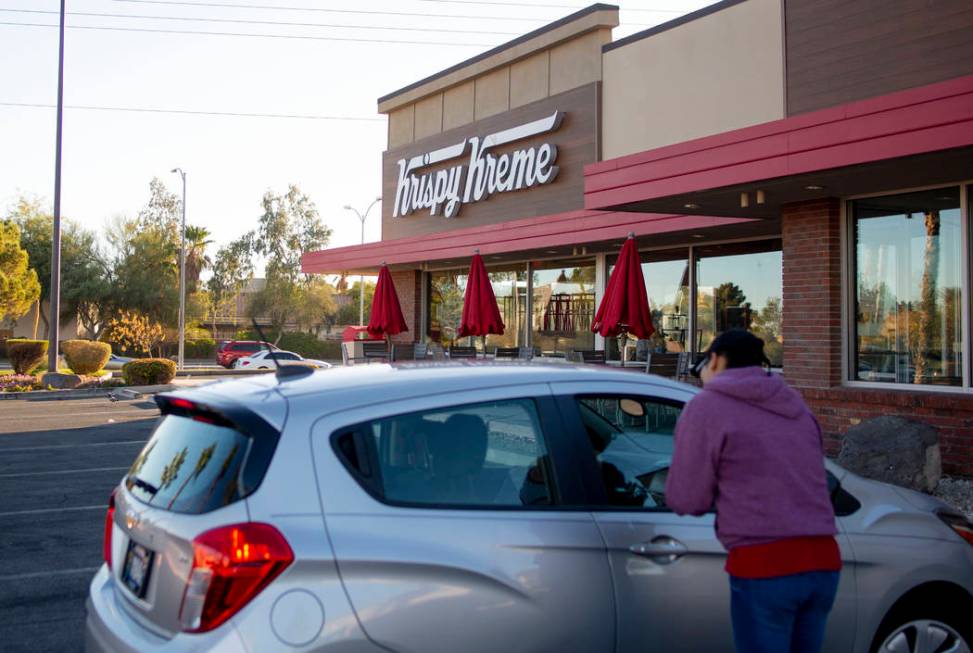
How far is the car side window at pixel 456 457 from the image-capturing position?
304 centimetres

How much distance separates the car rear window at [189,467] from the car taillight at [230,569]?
14 cm

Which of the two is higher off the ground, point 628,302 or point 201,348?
point 628,302

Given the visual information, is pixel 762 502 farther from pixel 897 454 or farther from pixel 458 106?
pixel 458 106

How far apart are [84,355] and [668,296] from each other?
20268 millimetres

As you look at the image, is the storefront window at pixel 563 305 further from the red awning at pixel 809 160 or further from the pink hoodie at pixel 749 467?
the pink hoodie at pixel 749 467

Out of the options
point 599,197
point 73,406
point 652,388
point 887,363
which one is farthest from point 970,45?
point 73,406

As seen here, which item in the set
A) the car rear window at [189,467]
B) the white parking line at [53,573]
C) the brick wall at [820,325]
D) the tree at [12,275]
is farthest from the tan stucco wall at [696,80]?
the tree at [12,275]

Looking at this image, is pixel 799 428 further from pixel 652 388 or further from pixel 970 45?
pixel 970 45

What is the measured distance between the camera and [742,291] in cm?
1453

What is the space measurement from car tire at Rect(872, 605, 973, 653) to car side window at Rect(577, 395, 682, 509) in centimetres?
105

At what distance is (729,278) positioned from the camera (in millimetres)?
14789

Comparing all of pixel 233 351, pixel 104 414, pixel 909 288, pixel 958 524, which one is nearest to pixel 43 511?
pixel 958 524

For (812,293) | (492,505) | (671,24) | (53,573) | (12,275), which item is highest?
(671,24)

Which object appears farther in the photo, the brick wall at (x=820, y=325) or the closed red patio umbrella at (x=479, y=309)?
the closed red patio umbrella at (x=479, y=309)
